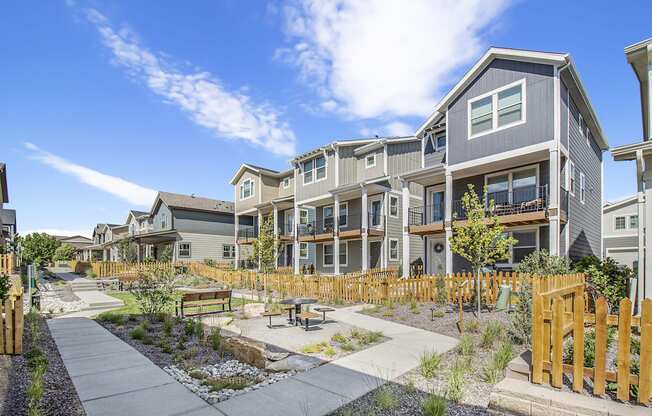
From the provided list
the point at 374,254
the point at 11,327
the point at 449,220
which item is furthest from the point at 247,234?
the point at 11,327

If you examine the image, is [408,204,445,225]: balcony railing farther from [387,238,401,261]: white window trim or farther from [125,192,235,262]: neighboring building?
[125,192,235,262]: neighboring building

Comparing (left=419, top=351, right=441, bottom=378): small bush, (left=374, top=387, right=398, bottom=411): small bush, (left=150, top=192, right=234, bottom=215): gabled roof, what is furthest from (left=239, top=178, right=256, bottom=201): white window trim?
(left=374, top=387, right=398, bottom=411): small bush

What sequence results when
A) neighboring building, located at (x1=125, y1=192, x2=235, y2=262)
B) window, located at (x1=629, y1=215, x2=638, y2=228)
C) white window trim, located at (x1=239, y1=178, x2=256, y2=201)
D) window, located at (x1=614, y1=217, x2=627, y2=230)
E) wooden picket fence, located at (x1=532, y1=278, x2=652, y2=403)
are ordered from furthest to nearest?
neighboring building, located at (x1=125, y1=192, x2=235, y2=262), white window trim, located at (x1=239, y1=178, x2=256, y2=201), window, located at (x1=614, y1=217, x2=627, y2=230), window, located at (x1=629, y1=215, x2=638, y2=228), wooden picket fence, located at (x1=532, y1=278, x2=652, y2=403)

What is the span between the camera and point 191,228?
121 ft

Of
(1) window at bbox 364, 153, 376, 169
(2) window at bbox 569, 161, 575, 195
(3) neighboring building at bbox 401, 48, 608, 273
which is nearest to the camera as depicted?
(3) neighboring building at bbox 401, 48, 608, 273

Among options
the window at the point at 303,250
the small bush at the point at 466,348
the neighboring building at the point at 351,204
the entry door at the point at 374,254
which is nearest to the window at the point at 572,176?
the neighboring building at the point at 351,204

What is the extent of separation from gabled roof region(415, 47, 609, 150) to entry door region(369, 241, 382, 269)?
9028mm

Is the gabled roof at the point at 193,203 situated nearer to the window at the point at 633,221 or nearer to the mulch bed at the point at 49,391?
the mulch bed at the point at 49,391

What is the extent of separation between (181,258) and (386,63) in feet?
96.7

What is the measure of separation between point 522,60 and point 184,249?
33.0 metres

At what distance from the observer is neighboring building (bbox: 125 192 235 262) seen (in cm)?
3581

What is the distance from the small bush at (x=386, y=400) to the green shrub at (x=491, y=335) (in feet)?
11.9

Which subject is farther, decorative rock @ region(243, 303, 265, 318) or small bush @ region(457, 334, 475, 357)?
decorative rock @ region(243, 303, 265, 318)

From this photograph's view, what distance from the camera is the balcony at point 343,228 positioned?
79.2 feet
